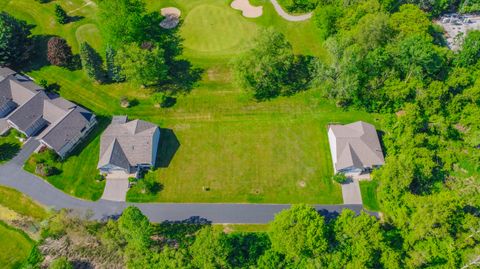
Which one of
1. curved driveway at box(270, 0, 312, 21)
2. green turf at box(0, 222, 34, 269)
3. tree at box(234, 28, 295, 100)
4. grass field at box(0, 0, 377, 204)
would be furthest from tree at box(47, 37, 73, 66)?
curved driveway at box(270, 0, 312, 21)

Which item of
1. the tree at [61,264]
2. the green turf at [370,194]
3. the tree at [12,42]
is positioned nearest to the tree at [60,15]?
the tree at [12,42]

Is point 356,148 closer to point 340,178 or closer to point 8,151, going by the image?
point 340,178

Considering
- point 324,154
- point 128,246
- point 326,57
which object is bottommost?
point 128,246

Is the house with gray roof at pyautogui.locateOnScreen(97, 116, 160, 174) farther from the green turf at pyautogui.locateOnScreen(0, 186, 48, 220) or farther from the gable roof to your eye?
the green turf at pyautogui.locateOnScreen(0, 186, 48, 220)

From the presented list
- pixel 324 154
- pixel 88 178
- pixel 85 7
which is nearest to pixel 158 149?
pixel 88 178

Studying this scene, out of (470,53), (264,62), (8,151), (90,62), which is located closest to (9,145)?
(8,151)

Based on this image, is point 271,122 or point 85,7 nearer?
point 271,122

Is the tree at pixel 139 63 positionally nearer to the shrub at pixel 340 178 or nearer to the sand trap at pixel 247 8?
the sand trap at pixel 247 8

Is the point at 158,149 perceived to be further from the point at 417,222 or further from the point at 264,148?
the point at 417,222
